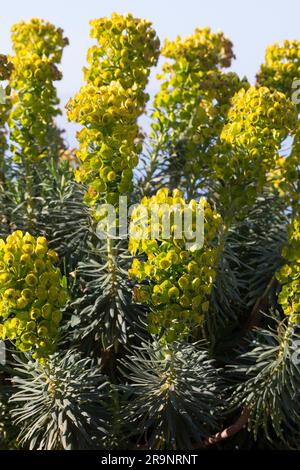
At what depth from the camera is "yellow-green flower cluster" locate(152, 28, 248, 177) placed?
176 inches

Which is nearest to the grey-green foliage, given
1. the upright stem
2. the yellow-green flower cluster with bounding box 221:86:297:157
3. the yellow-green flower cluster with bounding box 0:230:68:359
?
the yellow-green flower cluster with bounding box 0:230:68:359

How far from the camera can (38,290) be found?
2.98 meters

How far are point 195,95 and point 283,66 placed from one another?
2.57 feet

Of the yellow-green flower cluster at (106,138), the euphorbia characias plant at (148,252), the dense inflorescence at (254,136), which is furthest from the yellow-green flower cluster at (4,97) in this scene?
the dense inflorescence at (254,136)

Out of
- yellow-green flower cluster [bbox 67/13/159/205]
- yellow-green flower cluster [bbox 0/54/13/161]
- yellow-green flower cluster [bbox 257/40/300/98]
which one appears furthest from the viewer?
yellow-green flower cluster [bbox 257/40/300/98]

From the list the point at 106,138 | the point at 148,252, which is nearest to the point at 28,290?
the point at 148,252

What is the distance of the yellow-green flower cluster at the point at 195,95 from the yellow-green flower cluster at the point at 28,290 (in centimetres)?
167

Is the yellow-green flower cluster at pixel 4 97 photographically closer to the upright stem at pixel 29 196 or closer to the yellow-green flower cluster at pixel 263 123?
the upright stem at pixel 29 196

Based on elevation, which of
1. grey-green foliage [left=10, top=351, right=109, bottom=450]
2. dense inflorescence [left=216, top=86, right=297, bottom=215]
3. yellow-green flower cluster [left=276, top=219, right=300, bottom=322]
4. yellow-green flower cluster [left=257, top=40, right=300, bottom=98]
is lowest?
grey-green foliage [left=10, top=351, right=109, bottom=450]

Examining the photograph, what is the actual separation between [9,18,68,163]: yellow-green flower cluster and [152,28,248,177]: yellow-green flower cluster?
0.67 m

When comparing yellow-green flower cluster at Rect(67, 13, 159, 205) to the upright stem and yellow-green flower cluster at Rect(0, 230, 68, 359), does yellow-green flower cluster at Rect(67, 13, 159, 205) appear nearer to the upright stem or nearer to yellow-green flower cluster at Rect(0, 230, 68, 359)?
yellow-green flower cluster at Rect(0, 230, 68, 359)

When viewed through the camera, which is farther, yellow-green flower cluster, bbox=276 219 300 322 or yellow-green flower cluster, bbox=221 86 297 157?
yellow-green flower cluster, bbox=221 86 297 157

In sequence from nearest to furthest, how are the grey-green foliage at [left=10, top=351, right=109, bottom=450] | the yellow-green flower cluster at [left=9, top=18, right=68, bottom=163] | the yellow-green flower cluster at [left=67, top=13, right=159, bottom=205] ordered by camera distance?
the yellow-green flower cluster at [left=67, top=13, right=159, bottom=205] → the grey-green foliage at [left=10, top=351, right=109, bottom=450] → the yellow-green flower cluster at [left=9, top=18, right=68, bottom=163]
